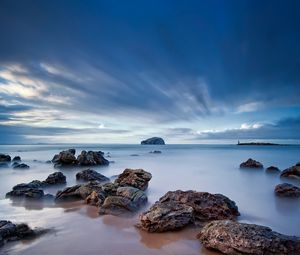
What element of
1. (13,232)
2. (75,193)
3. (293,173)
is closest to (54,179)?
(75,193)

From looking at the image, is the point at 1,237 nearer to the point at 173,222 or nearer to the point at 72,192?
the point at 173,222

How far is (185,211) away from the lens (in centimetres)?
695

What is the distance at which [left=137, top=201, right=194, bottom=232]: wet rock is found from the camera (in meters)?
6.43

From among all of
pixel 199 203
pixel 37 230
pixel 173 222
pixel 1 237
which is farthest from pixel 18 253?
pixel 199 203

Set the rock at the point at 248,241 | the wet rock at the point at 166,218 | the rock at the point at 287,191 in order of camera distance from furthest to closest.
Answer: the rock at the point at 287,191, the wet rock at the point at 166,218, the rock at the point at 248,241

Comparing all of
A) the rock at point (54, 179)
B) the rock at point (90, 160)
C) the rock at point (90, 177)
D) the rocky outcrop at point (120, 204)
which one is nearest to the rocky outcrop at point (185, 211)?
the rocky outcrop at point (120, 204)

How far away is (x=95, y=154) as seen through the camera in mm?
27562

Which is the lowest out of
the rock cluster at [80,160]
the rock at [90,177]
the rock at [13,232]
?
the rock at [13,232]

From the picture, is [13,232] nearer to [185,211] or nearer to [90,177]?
[185,211]

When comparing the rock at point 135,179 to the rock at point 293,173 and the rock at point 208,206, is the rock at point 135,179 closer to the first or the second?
the rock at point 208,206

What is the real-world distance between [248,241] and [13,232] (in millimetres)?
5192

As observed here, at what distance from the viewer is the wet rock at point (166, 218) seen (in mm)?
6434

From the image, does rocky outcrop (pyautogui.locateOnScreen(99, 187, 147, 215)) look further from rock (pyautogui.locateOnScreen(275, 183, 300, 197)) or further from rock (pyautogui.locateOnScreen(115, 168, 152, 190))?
rock (pyautogui.locateOnScreen(275, 183, 300, 197))

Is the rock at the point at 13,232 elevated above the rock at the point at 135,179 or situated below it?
below
